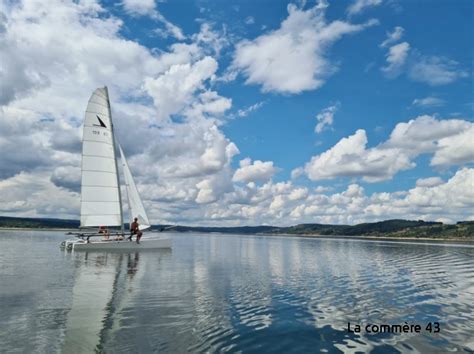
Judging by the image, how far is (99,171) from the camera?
2264 inches

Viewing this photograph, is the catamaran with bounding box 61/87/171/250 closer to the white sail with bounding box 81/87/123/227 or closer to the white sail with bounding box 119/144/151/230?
the white sail with bounding box 81/87/123/227

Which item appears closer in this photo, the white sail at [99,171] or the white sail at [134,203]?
the white sail at [99,171]

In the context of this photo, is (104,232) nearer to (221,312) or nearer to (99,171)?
(99,171)

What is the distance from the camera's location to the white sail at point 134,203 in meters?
61.2

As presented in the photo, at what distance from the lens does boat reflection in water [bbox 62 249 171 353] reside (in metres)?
12.6

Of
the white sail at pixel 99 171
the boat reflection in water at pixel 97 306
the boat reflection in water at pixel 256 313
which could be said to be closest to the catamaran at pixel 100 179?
the white sail at pixel 99 171

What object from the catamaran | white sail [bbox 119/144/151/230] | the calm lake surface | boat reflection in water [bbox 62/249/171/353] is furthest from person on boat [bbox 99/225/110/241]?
the calm lake surface

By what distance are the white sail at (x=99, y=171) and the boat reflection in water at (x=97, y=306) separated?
28.4 metres

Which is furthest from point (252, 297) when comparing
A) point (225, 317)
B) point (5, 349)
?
point (5, 349)

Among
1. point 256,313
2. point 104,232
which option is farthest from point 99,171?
point 256,313

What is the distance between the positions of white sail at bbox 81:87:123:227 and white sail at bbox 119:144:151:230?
2837mm

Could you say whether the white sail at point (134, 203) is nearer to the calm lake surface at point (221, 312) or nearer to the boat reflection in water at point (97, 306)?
the boat reflection in water at point (97, 306)

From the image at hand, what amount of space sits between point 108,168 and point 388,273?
41.9 metres

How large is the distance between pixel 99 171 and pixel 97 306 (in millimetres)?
42857
